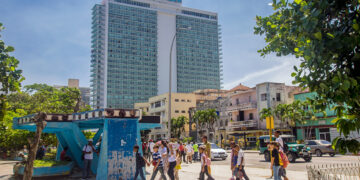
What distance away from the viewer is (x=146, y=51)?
13450 cm

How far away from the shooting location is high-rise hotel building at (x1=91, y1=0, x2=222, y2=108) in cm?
12544

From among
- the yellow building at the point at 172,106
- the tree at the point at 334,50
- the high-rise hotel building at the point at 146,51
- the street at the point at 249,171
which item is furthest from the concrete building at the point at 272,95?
the high-rise hotel building at the point at 146,51

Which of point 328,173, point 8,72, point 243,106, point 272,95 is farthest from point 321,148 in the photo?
point 8,72

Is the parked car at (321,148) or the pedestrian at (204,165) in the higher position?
the pedestrian at (204,165)

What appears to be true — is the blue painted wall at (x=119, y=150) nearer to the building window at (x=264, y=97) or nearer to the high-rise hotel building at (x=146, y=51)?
the building window at (x=264, y=97)

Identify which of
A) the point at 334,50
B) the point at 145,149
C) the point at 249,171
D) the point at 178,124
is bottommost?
the point at 249,171

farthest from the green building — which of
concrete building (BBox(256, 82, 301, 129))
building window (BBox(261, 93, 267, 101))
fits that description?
building window (BBox(261, 93, 267, 101))

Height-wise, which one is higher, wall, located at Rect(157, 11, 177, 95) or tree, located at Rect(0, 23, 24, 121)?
wall, located at Rect(157, 11, 177, 95)

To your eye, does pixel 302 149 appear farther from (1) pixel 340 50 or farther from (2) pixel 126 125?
(1) pixel 340 50

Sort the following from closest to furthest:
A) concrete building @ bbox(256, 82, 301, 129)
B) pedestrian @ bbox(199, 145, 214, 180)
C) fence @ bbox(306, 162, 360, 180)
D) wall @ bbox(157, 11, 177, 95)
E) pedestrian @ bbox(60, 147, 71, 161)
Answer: fence @ bbox(306, 162, 360, 180) → pedestrian @ bbox(199, 145, 214, 180) → pedestrian @ bbox(60, 147, 71, 161) → concrete building @ bbox(256, 82, 301, 129) → wall @ bbox(157, 11, 177, 95)

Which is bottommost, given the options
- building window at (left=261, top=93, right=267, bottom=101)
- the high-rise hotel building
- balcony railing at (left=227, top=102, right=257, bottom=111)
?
balcony railing at (left=227, top=102, right=257, bottom=111)

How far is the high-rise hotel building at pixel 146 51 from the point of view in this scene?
12544 centimetres

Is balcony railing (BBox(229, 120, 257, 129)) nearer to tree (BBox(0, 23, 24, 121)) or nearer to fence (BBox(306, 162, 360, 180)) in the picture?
fence (BBox(306, 162, 360, 180))

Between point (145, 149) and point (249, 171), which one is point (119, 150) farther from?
point (145, 149)
